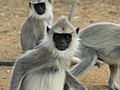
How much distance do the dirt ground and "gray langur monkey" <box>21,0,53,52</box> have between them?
44 cm

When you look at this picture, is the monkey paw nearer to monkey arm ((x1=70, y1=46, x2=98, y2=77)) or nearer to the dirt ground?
the dirt ground

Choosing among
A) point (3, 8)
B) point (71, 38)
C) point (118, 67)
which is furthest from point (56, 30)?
point (3, 8)

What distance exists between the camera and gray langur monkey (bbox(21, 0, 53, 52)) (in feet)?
24.0

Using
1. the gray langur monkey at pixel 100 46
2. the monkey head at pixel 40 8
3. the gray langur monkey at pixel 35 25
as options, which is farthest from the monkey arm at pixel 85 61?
the monkey head at pixel 40 8

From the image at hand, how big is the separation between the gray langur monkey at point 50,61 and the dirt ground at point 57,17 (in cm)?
142

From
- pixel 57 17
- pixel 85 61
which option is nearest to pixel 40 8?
pixel 85 61

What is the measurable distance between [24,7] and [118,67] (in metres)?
7.82

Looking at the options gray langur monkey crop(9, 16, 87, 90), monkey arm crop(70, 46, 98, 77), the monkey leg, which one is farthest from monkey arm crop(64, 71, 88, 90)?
the monkey leg

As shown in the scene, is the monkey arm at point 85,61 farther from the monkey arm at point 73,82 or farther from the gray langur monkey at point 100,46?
the monkey arm at point 73,82

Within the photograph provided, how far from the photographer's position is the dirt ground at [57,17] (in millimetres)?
6074

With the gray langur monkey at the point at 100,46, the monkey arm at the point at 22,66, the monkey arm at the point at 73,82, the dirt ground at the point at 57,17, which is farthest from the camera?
the dirt ground at the point at 57,17

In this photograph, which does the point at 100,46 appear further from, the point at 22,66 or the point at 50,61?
the point at 22,66

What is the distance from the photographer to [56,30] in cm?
399

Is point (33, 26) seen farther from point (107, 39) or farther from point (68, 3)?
point (68, 3)
